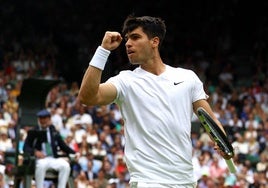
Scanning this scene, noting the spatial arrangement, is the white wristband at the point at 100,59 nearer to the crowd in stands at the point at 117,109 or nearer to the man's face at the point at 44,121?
the man's face at the point at 44,121

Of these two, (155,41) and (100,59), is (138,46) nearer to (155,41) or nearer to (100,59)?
(155,41)

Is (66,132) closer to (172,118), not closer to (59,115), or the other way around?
(59,115)

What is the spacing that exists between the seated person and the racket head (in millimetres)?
7405

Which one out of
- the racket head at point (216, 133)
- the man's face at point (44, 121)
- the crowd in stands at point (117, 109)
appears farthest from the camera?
the crowd in stands at point (117, 109)

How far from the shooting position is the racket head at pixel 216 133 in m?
5.79

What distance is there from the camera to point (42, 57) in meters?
23.6

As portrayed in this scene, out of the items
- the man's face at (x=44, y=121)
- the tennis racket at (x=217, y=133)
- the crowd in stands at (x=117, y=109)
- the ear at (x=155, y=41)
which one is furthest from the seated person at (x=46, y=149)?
the tennis racket at (x=217, y=133)

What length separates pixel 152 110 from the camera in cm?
584

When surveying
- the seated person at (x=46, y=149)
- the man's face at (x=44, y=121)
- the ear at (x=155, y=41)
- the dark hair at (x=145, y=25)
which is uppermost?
the dark hair at (x=145, y=25)

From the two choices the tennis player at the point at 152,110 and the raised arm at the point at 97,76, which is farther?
the tennis player at the point at 152,110

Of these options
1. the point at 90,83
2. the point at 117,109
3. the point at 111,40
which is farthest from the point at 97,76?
the point at 117,109

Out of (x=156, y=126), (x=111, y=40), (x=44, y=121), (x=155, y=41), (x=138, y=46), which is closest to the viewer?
(x=111, y=40)

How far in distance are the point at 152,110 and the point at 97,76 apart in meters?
0.54

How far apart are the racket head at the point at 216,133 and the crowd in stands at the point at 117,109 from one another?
7786 mm
